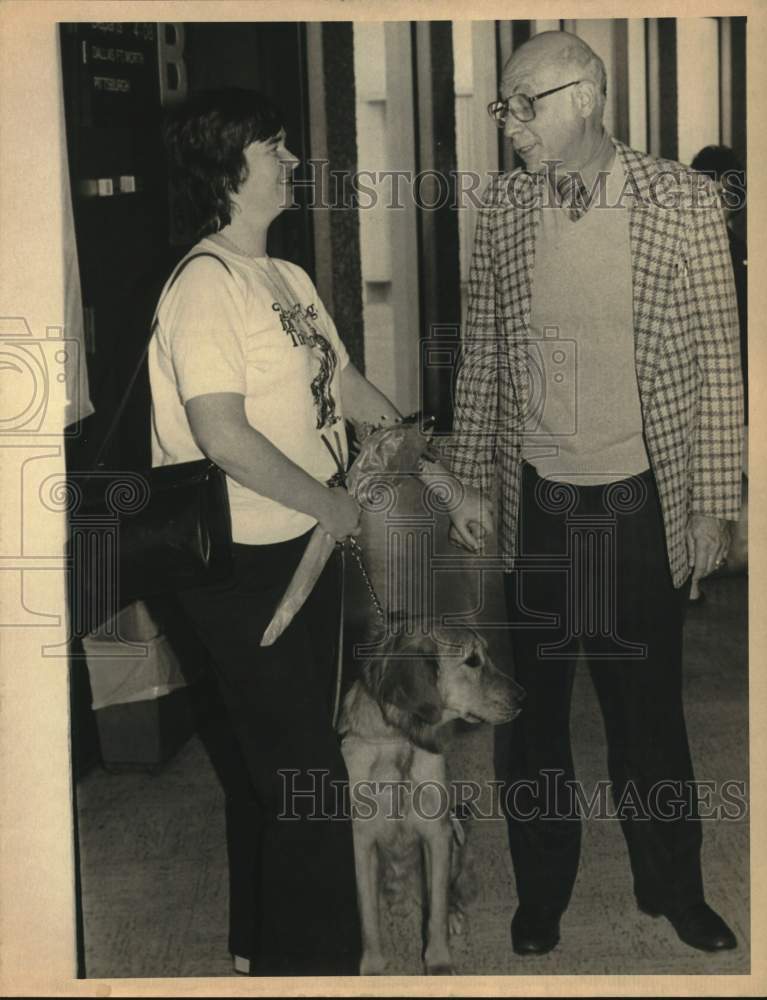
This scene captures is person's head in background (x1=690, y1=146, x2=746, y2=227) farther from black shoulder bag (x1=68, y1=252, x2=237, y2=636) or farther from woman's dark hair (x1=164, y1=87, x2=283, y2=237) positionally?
black shoulder bag (x1=68, y1=252, x2=237, y2=636)

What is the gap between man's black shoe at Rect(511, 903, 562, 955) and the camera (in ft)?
9.47

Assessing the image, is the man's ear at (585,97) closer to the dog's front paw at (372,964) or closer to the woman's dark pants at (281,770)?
the woman's dark pants at (281,770)

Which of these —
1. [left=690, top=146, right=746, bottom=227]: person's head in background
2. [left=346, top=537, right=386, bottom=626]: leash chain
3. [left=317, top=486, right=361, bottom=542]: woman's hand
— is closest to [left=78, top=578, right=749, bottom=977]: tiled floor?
[left=346, top=537, right=386, bottom=626]: leash chain

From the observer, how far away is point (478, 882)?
9.46 feet

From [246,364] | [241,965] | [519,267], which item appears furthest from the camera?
[241,965]

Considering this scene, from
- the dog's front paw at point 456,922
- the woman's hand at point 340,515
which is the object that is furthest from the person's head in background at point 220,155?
the dog's front paw at point 456,922

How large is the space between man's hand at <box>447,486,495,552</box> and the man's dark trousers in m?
0.08

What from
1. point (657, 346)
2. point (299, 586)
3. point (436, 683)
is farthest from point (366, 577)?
point (657, 346)

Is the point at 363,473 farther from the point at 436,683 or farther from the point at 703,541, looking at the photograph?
the point at 703,541

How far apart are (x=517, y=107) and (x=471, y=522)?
0.82 metres

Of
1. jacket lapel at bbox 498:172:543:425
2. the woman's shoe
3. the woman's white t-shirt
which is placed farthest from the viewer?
the woman's shoe

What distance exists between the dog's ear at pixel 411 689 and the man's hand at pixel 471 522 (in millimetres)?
256

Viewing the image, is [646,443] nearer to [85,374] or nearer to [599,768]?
[599,768]

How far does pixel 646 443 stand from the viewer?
9.04 feet
